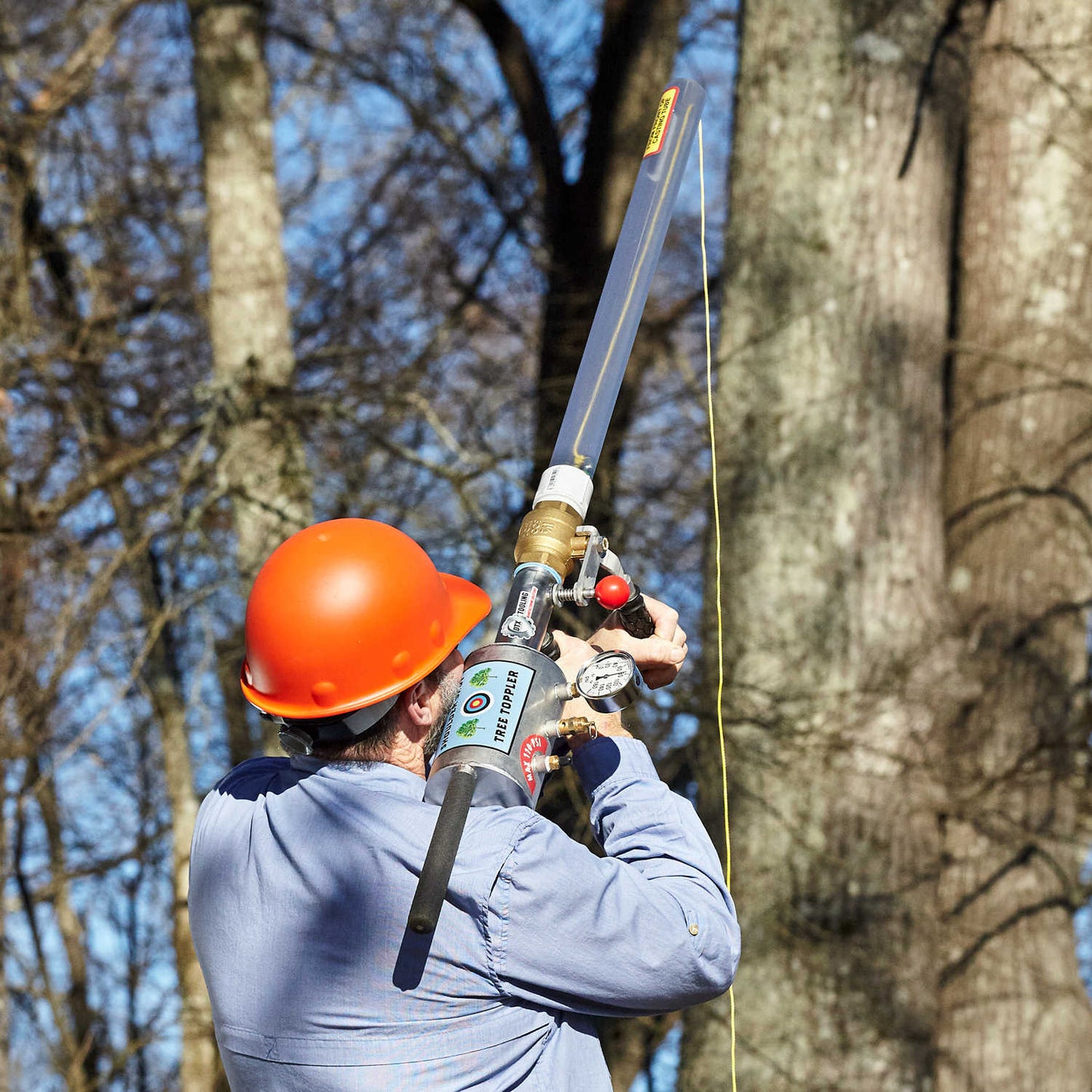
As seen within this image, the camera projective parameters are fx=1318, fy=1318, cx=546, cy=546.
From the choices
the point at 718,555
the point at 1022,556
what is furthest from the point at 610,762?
the point at 1022,556

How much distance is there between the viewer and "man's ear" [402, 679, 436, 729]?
6.38 feet

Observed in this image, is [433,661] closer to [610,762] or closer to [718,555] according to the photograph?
[610,762]

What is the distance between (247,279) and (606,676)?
400cm

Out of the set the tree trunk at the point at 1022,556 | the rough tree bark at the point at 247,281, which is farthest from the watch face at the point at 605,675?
the rough tree bark at the point at 247,281

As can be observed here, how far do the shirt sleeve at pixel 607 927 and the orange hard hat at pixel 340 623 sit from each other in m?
0.34

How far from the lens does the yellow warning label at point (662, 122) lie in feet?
8.02

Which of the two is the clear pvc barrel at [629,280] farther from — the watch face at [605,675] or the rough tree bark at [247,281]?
the rough tree bark at [247,281]

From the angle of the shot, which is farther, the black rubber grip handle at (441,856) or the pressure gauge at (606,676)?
the pressure gauge at (606,676)

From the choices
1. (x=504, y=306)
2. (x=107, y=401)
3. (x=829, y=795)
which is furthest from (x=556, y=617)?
(x=504, y=306)

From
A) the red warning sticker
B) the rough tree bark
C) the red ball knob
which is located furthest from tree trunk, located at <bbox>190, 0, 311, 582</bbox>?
the red warning sticker

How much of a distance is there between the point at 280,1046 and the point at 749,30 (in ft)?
12.2

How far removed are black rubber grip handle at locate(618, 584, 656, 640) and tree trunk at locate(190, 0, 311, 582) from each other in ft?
10.6

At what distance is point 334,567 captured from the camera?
1.93 m

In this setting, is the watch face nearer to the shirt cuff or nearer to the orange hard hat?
the shirt cuff
